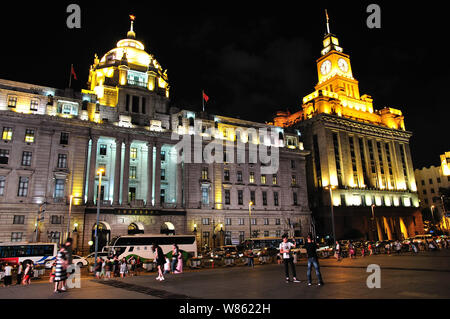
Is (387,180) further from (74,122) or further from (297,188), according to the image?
(74,122)

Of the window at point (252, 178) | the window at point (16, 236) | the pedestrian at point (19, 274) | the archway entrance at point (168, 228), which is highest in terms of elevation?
the window at point (252, 178)

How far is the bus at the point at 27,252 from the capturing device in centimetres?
3572

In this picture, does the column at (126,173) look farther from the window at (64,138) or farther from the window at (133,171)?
the window at (64,138)

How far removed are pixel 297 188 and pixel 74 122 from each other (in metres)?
46.1

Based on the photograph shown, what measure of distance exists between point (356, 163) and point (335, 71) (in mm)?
32568

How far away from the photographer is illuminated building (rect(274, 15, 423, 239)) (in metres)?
79.2

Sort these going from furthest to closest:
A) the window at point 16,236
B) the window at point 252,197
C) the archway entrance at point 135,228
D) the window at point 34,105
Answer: the window at point 252,197, the archway entrance at point 135,228, the window at point 34,105, the window at point 16,236

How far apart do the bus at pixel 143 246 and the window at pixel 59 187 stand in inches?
577

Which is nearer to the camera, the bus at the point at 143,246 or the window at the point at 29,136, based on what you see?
the bus at the point at 143,246

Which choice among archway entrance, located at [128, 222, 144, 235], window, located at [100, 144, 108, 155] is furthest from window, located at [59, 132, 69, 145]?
archway entrance, located at [128, 222, 144, 235]

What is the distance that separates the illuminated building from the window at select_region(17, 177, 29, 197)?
59.8m

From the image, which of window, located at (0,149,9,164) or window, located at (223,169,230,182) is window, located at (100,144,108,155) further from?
window, located at (223,169,230,182)

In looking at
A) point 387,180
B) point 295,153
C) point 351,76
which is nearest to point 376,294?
point 295,153

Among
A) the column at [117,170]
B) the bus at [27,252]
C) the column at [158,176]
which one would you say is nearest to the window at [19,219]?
the bus at [27,252]
